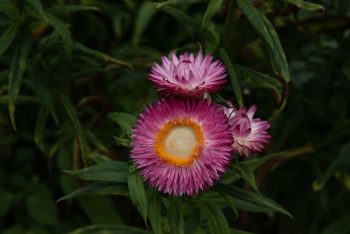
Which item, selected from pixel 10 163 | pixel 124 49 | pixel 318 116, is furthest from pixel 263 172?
pixel 10 163

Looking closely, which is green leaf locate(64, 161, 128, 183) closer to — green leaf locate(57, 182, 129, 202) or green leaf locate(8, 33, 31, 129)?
green leaf locate(57, 182, 129, 202)

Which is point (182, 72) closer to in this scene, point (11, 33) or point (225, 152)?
point (225, 152)

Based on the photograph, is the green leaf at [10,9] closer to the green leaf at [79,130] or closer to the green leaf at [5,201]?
the green leaf at [79,130]

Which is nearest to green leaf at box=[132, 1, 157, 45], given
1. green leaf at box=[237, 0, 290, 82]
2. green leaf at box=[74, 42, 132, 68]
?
green leaf at box=[74, 42, 132, 68]

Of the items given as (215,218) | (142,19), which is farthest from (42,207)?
(215,218)

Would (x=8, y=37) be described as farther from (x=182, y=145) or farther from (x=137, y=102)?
(x=137, y=102)

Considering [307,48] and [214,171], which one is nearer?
[214,171]
